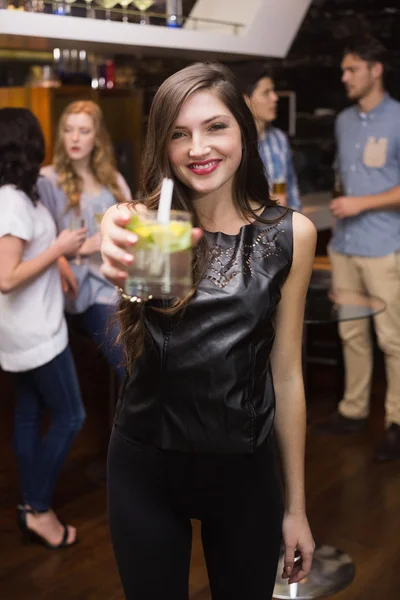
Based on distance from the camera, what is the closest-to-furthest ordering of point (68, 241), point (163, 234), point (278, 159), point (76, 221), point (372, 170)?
point (163, 234)
point (68, 241)
point (76, 221)
point (372, 170)
point (278, 159)

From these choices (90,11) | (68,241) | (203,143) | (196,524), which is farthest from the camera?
(90,11)

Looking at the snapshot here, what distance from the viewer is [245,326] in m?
1.44

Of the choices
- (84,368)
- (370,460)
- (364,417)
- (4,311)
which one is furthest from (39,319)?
(84,368)

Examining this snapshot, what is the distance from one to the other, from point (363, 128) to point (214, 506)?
283 centimetres

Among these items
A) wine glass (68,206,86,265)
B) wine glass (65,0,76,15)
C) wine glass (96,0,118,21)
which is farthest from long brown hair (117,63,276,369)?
wine glass (96,0,118,21)

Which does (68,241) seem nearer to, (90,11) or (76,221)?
(76,221)

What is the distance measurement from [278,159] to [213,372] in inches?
117

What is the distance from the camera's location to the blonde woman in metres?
3.33

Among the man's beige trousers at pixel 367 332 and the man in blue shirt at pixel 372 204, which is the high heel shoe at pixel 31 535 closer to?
the man in blue shirt at pixel 372 204

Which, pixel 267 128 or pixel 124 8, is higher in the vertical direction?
pixel 124 8

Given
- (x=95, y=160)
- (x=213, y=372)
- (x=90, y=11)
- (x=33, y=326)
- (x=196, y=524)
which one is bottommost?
(x=196, y=524)

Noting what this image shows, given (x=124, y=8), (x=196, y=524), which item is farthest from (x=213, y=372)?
(x=124, y=8)

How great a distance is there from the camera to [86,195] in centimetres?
343

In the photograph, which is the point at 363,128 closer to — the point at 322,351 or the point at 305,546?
the point at 322,351
